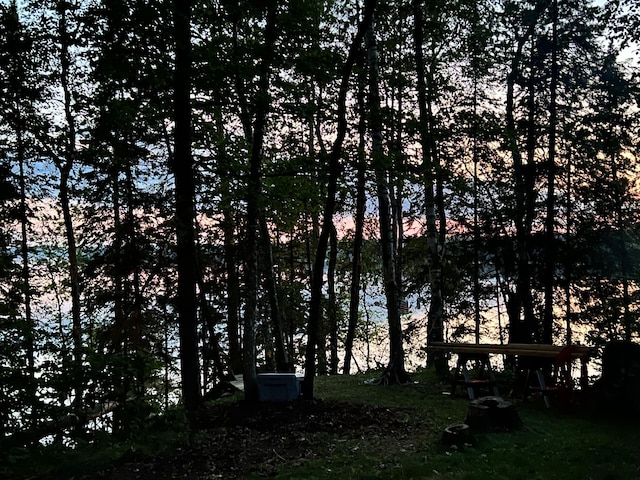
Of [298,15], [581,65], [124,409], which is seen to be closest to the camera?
[124,409]

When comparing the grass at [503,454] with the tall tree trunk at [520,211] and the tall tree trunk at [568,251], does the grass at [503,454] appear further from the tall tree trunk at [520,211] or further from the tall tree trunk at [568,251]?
the tall tree trunk at [568,251]

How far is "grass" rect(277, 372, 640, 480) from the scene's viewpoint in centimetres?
542

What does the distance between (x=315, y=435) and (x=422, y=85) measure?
815 cm

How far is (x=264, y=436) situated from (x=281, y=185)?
3975mm

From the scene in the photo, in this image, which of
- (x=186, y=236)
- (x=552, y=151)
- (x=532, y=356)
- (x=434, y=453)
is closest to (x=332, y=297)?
(x=552, y=151)

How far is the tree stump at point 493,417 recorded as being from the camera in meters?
7.06

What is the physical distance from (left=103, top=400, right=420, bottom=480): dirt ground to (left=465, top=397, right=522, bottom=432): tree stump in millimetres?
938

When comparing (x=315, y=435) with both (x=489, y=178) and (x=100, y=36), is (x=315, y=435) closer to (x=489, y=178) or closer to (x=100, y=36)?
(x=100, y=36)

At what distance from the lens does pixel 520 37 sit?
14.4 meters

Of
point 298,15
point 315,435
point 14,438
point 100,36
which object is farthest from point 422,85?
point 14,438

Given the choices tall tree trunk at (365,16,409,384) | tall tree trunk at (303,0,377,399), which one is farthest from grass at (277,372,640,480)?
tall tree trunk at (365,16,409,384)

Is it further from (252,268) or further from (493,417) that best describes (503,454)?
(252,268)

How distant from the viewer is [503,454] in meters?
6.01

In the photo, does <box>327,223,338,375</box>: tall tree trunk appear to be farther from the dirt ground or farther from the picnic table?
the dirt ground
